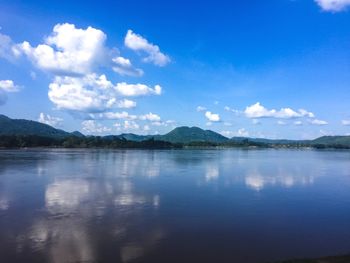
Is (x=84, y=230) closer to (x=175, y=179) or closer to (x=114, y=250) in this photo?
(x=114, y=250)

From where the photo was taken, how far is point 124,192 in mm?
28609

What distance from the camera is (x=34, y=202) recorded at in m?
24.0

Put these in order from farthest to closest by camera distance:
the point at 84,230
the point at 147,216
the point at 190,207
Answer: the point at 190,207 → the point at 147,216 → the point at 84,230

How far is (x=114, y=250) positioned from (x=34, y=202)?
40.9ft

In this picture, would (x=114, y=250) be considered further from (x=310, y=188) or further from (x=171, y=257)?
(x=310, y=188)

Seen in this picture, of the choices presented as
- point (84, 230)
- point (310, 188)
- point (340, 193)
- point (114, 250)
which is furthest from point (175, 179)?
point (114, 250)

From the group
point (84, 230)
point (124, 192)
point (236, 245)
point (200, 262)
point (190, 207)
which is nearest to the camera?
point (200, 262)

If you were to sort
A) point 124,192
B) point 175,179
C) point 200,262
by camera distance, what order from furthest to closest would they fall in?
point 175,179 → point 124,192 → point 200,262

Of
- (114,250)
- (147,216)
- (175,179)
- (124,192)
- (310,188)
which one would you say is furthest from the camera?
(175,179)

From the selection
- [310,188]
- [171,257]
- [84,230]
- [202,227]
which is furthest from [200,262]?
[310,188]

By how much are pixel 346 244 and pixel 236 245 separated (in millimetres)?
4678

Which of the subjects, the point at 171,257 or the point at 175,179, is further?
the point at 175,179

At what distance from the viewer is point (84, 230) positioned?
651 inches

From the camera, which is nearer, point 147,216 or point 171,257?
point 171,257
